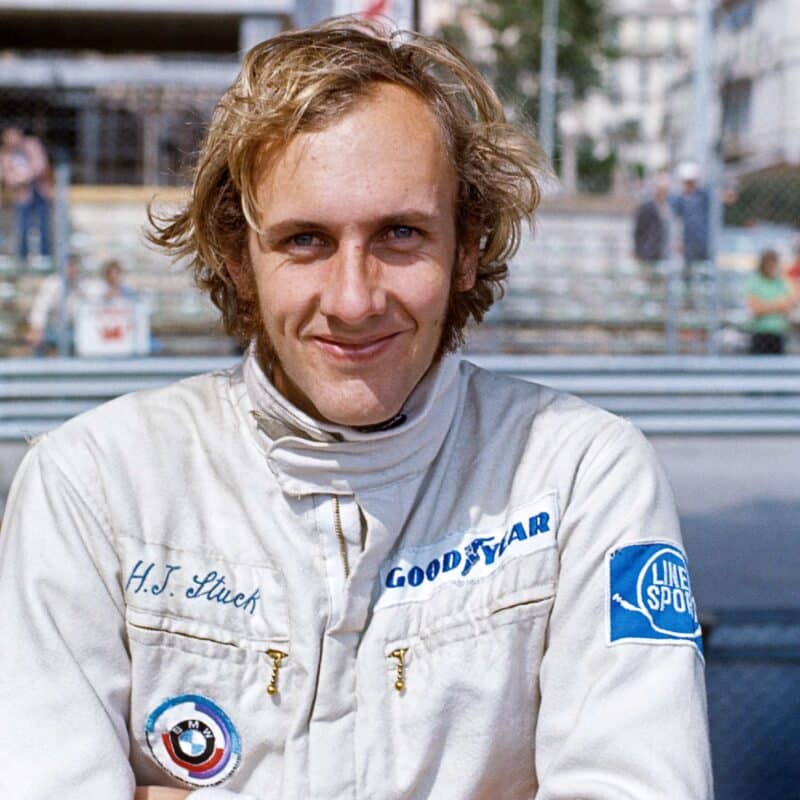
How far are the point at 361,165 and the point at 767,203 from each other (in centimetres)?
1196

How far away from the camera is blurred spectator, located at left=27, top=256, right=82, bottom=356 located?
1012cm

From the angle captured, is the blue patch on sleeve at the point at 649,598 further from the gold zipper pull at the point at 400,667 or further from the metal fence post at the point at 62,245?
the metal fence post at the point at 62,245

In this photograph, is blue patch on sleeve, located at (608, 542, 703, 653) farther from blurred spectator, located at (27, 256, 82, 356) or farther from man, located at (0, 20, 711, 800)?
blurred spectator, located at (27, 256, 82, 356)

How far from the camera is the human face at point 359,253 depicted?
1.76 m

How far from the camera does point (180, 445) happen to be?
196 centimetres

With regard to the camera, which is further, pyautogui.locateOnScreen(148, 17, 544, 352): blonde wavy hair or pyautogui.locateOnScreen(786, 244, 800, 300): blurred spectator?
pyautogui.locateOnScreen(786, 244, 800, 300): blurred spectator

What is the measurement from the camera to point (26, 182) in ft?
38.4

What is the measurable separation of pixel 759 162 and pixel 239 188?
150ft

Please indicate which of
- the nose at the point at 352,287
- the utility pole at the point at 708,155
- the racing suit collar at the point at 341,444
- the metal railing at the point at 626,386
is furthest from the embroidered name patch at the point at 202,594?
the utility pole at the point at 708,155

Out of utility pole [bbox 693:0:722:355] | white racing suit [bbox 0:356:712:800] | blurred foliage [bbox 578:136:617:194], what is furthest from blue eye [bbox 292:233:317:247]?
blurred foliage [bbox 578:136:617:194]

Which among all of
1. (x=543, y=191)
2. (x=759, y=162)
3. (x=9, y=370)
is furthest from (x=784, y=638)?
(x=759, y=162)

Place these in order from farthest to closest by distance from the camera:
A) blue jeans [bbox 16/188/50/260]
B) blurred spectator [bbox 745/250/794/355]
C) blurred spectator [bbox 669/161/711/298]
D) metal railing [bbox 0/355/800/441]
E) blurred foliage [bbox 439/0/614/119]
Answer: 1. blurred foliage [bbox 439/0/614/119]
2. blurred spectator [bbox 745/250/794/355]
3. blue jeans [bbox 16/188/50/260]
4. blurred spectator [bbox 669/161/711/298]
5. metal railing [bbox 0/355/800/441]

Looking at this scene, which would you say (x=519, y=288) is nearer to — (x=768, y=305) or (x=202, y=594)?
(x=768, y=305)

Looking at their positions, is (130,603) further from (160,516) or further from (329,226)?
(329,226)
